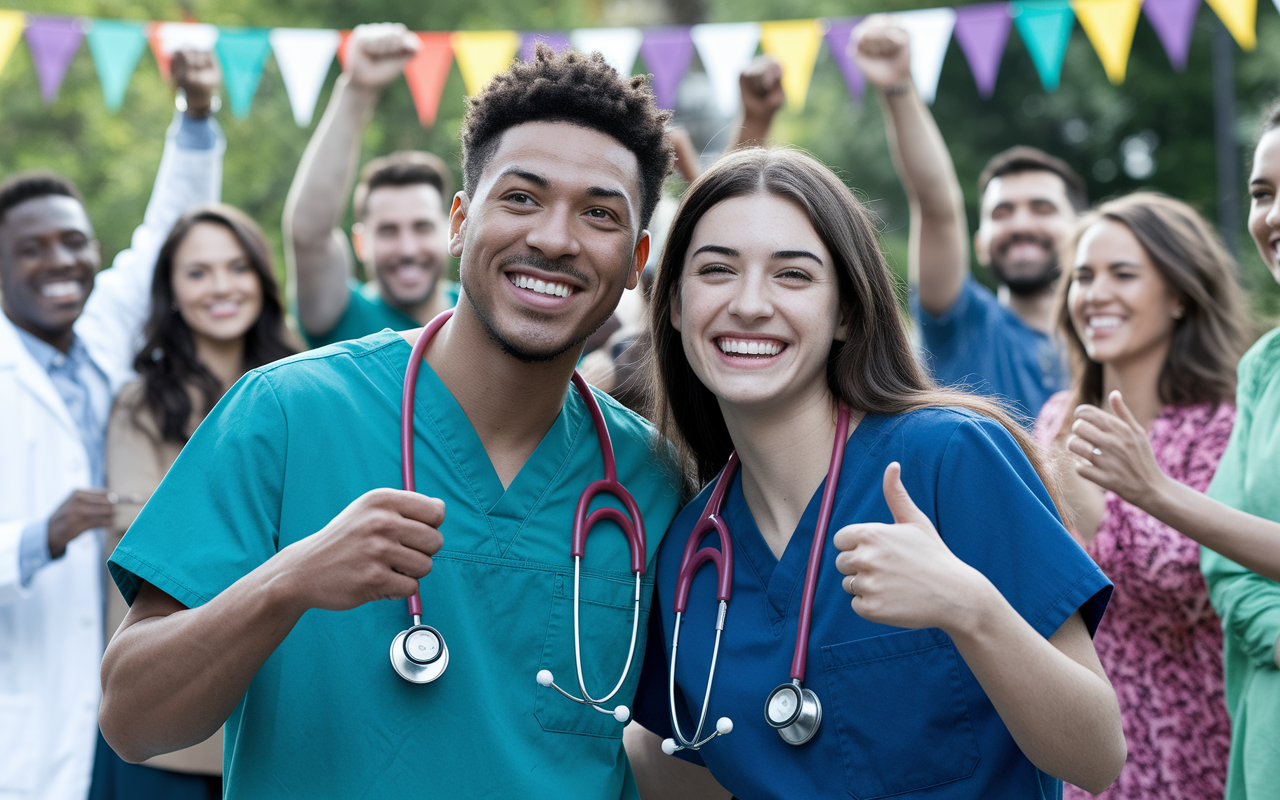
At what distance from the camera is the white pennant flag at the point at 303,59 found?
5.88 meters

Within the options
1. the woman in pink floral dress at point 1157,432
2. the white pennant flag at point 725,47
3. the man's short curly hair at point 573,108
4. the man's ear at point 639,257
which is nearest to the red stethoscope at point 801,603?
the man's ear at point 639,257

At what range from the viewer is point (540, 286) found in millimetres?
2109

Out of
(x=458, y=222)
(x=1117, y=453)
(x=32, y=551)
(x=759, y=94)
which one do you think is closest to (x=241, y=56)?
(x=759, y=94)

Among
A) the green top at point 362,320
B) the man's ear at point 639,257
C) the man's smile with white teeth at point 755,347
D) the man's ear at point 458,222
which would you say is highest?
the green top at point 362,320

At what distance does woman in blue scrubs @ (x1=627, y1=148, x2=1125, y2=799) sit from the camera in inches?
65.6

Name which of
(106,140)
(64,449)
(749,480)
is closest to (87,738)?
(64,449)

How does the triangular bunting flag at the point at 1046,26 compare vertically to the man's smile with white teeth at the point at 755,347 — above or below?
above

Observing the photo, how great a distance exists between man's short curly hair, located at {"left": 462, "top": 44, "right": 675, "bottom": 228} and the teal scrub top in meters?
A: 0.48

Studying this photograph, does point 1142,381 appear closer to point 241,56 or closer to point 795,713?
point 795,713

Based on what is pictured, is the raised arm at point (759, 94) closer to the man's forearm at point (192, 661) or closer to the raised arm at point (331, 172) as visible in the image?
the raised arm at point (331, 172)

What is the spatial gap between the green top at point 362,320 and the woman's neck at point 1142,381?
97.5 inches

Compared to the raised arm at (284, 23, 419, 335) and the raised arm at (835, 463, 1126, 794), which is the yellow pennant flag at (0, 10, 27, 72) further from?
the raised arm at (835, 463, 1126, 794)

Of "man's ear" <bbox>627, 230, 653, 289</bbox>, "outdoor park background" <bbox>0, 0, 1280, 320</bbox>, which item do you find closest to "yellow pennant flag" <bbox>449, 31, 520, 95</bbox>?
"man's ear" <bbox>627, 230, 653, 289</bbox>

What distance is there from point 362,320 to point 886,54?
88.7 inches
